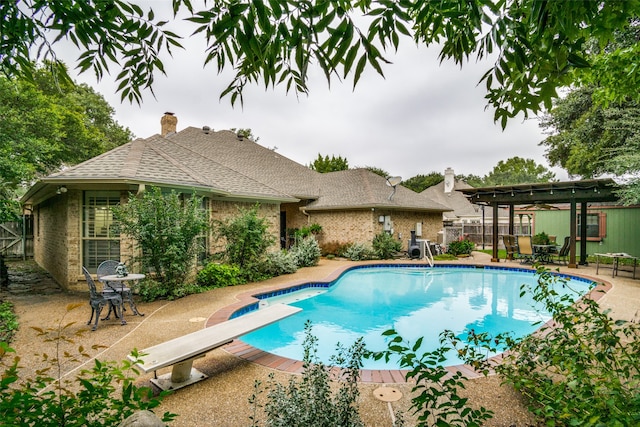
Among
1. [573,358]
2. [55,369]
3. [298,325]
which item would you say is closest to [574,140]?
[298,325]

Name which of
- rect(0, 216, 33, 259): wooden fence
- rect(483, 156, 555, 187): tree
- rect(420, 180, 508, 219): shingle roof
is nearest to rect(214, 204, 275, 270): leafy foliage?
rect(0, 216, 33, 259): wooden fence

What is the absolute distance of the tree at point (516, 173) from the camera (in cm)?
5150

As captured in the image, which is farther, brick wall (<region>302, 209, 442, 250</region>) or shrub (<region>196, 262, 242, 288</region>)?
brick wall (<region>302, 209, 442, 250</region>)

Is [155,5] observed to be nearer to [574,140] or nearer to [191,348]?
[191,348]

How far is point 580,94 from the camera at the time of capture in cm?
1534

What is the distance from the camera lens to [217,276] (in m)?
9.19

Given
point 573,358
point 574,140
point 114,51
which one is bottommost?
point 573,358

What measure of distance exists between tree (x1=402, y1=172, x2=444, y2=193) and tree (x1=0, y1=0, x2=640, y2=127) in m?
43.6

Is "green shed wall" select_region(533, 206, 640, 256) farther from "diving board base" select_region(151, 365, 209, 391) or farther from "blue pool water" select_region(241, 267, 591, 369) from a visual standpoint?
"diving board base" select_region(151, 365, 209, 391)

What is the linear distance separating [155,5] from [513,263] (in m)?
15.8

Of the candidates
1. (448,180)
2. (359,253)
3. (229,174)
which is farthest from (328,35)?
(448,180)

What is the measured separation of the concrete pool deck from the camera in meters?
3.06

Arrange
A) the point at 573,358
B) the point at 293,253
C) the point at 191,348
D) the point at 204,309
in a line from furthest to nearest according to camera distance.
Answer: the point at 293,253
the point at 204,309
the point at 191,348
the point at 573,358

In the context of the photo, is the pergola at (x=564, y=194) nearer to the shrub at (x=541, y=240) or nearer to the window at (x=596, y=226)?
the shrub at (x=541, y=240)
